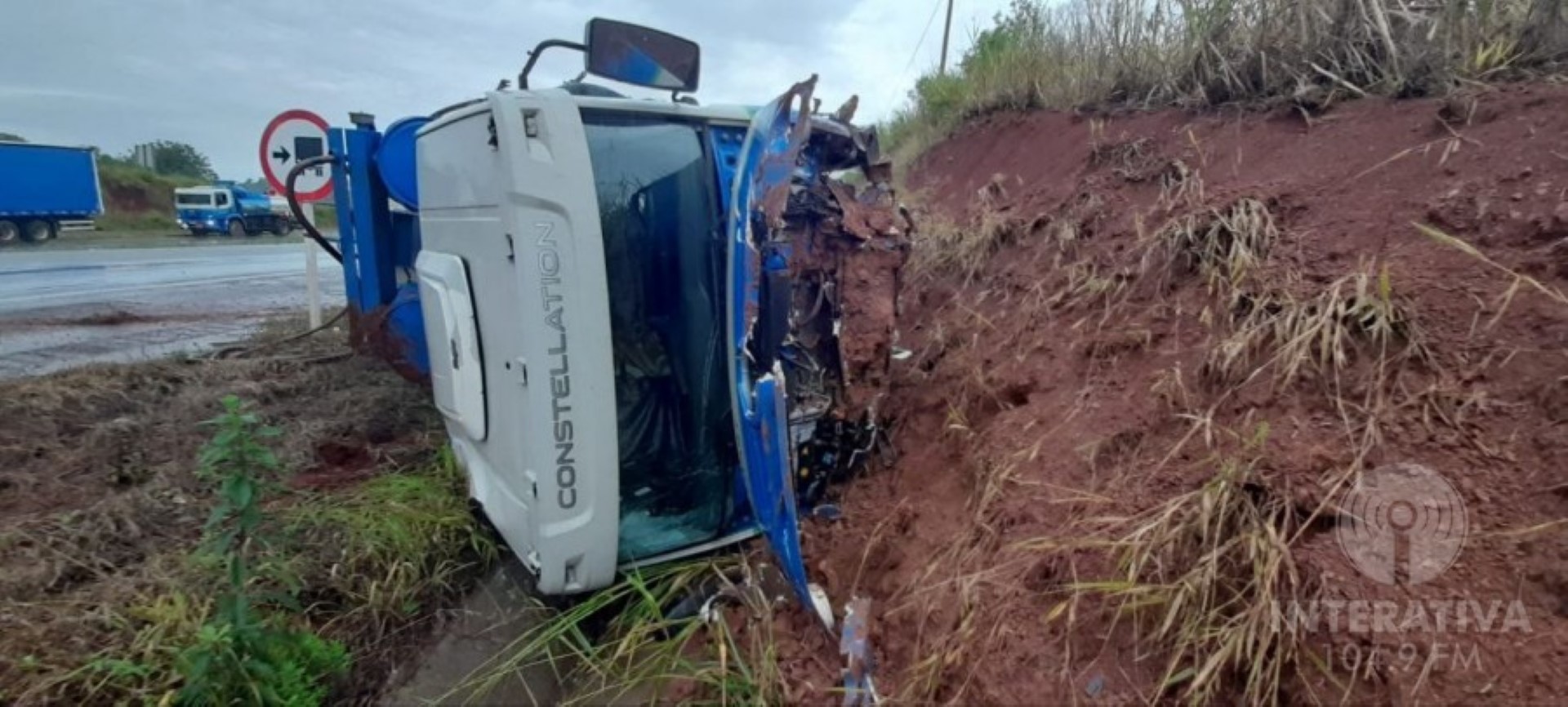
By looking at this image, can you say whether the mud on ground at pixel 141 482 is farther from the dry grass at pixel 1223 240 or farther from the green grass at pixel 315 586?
the dry grass at pixel 1223 240

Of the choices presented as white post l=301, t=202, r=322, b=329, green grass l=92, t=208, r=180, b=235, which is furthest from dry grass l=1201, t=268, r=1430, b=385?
green grass l=92, t=208, r=180, b=235

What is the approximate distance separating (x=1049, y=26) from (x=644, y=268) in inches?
215

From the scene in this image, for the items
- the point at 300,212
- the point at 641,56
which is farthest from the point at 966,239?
the point at 300,212

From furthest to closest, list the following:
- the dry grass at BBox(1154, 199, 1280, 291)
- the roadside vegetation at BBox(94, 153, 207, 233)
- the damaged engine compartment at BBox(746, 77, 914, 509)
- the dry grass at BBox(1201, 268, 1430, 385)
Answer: the roadside vegetation at BBox(94, 153, 207, 233) → the dry grass at BBox(1154, 199, 1280, 291) → the damaged engine compartment at BBox(746, 77, 914, 509) → the dry grass at BBox(1201, 268, 1430, 385)

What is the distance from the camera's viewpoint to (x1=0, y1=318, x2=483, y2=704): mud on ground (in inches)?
89.1

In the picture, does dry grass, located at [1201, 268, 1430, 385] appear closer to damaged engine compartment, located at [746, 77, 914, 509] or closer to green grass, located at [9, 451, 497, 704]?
damaged engine compartment, located at [746, 77, 914, 509]

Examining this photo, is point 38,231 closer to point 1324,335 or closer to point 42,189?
point 42,189

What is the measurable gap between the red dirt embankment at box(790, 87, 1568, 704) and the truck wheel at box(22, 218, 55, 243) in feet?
101

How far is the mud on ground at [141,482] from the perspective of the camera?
226cm

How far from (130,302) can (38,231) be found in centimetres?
2124

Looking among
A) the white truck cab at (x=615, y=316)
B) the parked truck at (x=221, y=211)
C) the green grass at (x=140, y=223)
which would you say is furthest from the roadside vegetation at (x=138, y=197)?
the white truck cab at (x=615, y=316)

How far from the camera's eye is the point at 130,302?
9383 mm

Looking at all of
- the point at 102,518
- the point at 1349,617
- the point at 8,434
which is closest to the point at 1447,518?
the point at 1349,617

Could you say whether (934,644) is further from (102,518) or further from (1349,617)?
(102,518)
